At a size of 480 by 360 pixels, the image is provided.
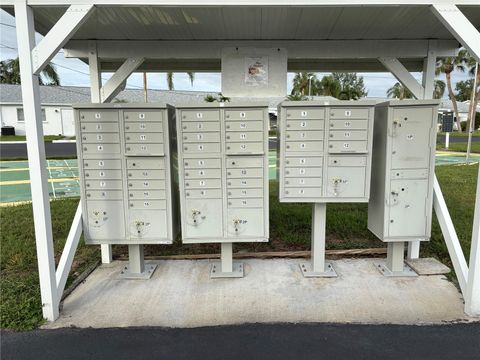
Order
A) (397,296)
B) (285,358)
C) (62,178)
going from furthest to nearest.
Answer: (62,178) < (397,296) < (285,358)

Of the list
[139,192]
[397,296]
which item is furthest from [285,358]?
[139,192]

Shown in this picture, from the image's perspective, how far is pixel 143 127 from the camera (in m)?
3.17

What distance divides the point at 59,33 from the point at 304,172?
2221 mm

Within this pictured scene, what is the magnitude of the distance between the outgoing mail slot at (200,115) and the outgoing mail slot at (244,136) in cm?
19

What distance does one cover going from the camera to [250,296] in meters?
3.11

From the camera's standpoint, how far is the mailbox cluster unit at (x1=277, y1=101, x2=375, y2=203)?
318 centimetres

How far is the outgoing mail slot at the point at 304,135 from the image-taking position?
3221mm

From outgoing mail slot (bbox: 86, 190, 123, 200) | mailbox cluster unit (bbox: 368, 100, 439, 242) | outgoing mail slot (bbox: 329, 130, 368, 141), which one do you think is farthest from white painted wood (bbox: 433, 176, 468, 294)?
outgoing mail slot (bbox: 86, 190, 123, 200)

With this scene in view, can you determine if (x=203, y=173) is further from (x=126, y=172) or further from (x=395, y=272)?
(x=395, y=272)

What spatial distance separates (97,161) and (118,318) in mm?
1368

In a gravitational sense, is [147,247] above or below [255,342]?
above

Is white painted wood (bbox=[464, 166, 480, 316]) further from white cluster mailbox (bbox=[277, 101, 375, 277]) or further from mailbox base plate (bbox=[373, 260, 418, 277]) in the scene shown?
white cluster mailbox (bbox=[277, 101, 375, 277])

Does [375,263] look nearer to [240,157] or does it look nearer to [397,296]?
[397,296]

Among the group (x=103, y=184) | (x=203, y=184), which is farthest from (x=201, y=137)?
(x=103, y=184)
